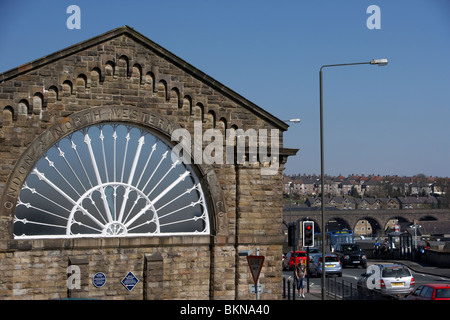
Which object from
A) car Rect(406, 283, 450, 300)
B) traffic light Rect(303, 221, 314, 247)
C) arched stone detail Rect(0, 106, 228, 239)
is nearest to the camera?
arched stone detail Rect(0, 106, 228, 239)

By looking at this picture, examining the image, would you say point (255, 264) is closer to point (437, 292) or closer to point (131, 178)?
point (131, 178)

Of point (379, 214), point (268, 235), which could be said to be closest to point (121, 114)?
point (268, 235)

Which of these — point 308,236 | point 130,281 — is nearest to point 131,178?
point 130,281

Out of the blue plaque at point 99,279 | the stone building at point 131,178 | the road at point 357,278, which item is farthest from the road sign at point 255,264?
the road at point 357,278

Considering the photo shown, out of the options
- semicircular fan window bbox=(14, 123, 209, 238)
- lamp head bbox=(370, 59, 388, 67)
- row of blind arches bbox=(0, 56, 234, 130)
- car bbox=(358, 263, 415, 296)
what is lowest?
car bbox=(358, 263, 415, 296)

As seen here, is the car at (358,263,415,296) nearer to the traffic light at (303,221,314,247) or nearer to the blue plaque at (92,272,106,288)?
the traffic light at (303,221,314,247)

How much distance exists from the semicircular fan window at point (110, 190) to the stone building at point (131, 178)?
0.03 meters

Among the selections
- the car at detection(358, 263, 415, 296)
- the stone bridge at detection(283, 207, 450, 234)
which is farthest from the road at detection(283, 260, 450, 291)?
the stone bridge at detection(283, 207, 450, 234)

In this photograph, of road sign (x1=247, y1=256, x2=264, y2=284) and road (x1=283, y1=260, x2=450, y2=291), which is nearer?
road sign (x1=247, y1=256, x2=264, y2=284)

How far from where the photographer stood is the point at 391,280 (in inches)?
1226

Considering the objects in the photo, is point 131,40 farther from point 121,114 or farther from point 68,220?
point 68,220

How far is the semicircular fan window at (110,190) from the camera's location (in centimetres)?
2233

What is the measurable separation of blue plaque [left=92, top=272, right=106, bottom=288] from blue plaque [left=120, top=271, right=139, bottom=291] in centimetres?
64

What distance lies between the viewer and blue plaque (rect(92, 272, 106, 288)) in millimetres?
22578
